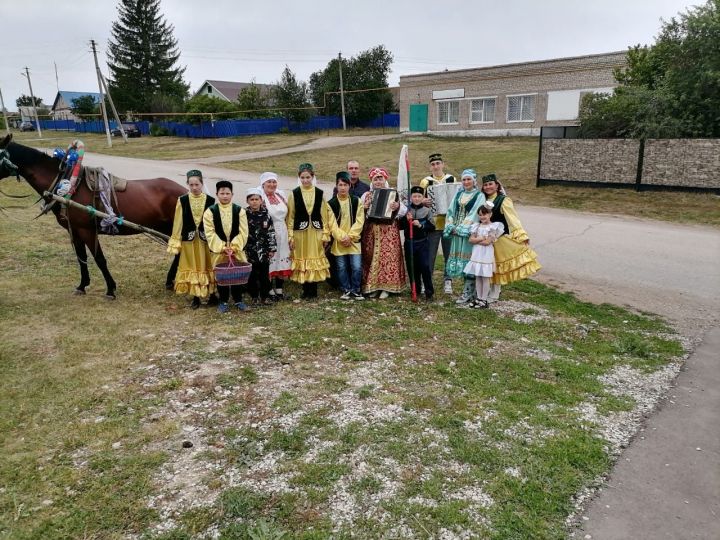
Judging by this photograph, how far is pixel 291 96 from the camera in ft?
138

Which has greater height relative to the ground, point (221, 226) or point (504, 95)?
point (504, 95)

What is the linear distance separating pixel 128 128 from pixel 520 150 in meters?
35.4

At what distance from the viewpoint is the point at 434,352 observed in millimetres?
5559

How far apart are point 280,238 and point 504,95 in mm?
28722

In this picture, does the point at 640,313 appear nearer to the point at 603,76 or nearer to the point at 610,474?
the point at 610,474

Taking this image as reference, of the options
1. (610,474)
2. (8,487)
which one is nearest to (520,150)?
(610,474)

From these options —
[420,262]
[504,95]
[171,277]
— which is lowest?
[171,277]

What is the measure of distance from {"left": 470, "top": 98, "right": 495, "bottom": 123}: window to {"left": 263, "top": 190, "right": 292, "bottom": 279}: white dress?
28.8 meters

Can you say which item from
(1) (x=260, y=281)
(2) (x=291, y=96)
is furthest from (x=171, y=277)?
(2) (x=291, y=96)

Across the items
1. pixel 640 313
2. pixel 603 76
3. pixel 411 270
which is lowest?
pixel 640 313

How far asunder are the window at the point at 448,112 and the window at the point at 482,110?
105cm

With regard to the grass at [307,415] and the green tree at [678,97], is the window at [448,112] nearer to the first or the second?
the green tree at [678,97]

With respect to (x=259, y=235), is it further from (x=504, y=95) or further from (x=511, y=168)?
(x=504, y=95)

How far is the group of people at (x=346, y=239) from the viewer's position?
6656 millimetres
